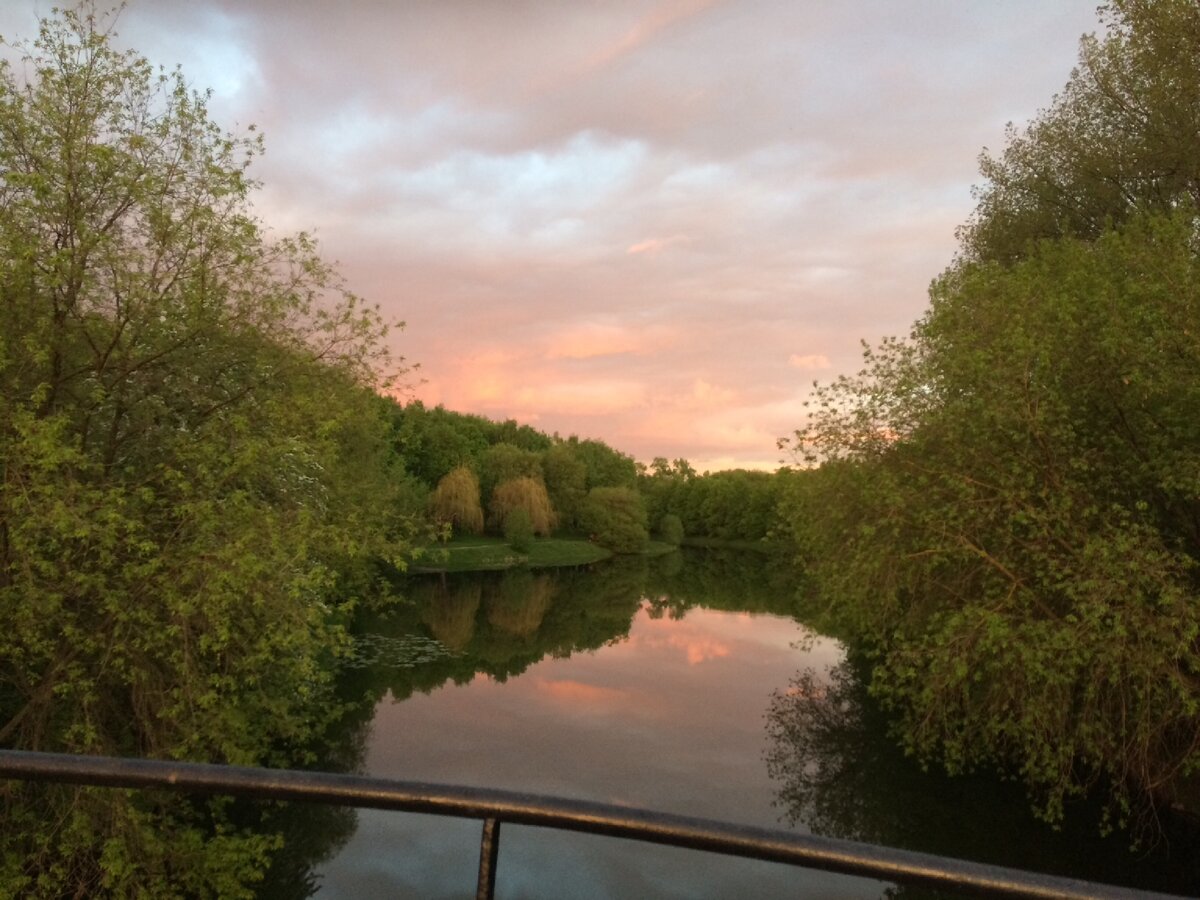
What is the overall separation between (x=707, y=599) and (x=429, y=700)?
32240 millimetres

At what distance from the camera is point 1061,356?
52.7ft

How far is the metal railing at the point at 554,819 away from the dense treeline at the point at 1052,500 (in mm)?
12885

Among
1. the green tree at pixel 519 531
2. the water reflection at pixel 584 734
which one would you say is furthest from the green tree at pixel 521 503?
the water reflection at pixel 584 734

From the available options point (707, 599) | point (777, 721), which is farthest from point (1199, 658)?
point (707, 599)

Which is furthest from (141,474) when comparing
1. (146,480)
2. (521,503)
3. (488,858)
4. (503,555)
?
(521,503)

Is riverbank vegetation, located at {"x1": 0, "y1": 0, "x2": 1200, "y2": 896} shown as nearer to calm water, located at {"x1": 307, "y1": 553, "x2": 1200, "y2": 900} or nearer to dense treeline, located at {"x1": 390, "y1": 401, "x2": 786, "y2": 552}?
calm water, located at {"x1": 307, "y1": 553, "x2": 1200, "y2": 900}

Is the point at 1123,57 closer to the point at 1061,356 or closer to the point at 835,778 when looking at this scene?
the point at 1061,356

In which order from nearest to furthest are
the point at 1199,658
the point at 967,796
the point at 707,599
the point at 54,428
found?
the point at 54,428, the point at 1199,658, the point at 967,796, the point at 707,599

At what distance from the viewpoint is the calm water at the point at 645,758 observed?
1609 cm

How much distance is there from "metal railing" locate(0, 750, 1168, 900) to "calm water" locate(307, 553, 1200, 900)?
1275 millimetres

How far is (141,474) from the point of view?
13.8 metres

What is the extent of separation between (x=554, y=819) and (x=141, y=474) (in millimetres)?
14212

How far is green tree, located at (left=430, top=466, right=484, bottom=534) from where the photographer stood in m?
73.9

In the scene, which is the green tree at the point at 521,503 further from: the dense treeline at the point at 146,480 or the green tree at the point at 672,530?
the dense treeline at the point at 146,480
